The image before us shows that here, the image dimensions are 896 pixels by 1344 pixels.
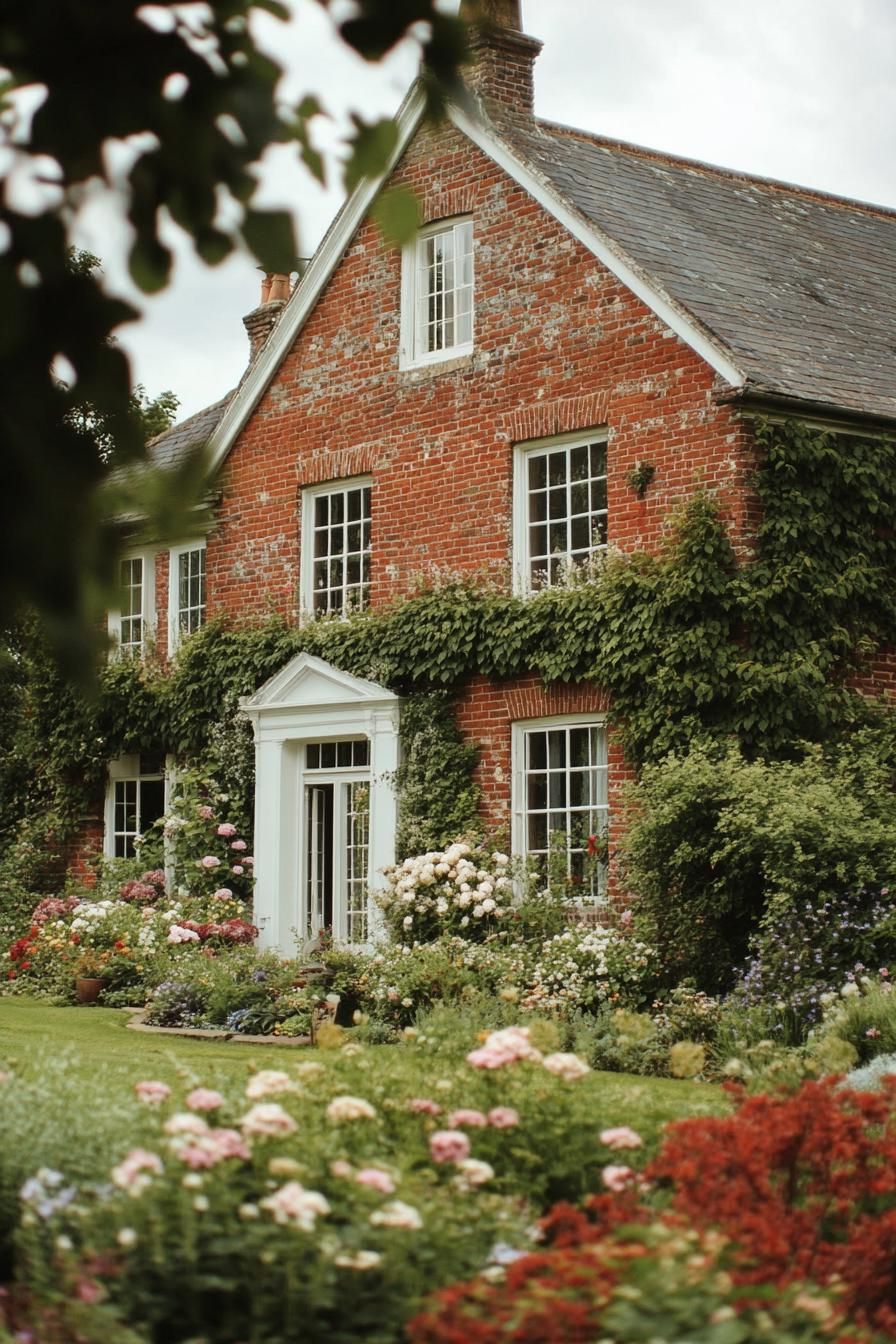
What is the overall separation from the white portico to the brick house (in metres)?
0.03

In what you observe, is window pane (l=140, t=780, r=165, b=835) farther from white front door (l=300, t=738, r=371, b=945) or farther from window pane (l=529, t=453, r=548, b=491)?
window pane (l=529, t=453, r=548, b=491)

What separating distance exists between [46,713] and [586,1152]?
1712 centimetres

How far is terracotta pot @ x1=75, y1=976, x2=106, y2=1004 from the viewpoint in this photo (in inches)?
674


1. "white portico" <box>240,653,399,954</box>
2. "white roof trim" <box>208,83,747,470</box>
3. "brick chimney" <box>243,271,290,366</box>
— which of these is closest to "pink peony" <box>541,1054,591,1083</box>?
"white roof trim" <box>208,83,747,470</box>

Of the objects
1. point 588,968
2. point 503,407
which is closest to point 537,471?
point 503,407

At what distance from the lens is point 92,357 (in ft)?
11.8

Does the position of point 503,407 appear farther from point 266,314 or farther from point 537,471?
point 266,314

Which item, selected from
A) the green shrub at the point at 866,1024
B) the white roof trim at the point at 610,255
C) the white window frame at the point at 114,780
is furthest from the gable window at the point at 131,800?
the green shrub at the point at 866,1024

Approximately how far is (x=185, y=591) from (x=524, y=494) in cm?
577

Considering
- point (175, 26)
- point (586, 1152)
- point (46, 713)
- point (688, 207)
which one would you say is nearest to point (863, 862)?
point (586, 1152)

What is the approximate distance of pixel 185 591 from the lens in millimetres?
21766

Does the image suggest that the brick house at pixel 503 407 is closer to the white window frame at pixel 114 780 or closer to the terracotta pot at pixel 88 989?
the white window frame at pixel 114 780

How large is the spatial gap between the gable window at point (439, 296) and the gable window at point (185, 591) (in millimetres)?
4067

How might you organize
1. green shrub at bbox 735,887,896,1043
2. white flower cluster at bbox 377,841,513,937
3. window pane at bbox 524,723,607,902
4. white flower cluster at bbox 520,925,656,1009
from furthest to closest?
window pane at bbox 524,723,607,902 → white flower cluster at bbox 377,841,513,937 → white flower cluster at bbox 520,925,656,1009 → green shrub at bbox 735,887,896,1043
